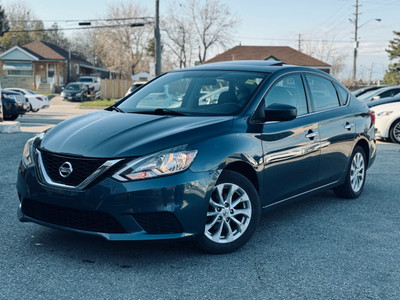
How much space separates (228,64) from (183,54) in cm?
5822

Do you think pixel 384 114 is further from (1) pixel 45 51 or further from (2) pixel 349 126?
(1) pixel 45 51

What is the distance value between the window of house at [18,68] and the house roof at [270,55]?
21.2 metres

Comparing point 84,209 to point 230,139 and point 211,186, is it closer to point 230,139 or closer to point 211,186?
point 211,186

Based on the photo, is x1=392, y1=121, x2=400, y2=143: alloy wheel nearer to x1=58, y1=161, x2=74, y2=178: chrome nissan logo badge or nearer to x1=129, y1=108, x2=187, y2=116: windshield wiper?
x1=129, y1=108, x2=187, y2=116: windshield wiper

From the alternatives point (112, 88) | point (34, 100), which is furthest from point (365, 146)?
point (112, 88)

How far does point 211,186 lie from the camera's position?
393cm

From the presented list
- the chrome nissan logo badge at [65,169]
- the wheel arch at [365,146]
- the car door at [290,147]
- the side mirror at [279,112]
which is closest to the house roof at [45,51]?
the wheel arch at [365,146]

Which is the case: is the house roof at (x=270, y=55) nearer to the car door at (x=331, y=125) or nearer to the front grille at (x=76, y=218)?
the car door at (x=331, y=125)

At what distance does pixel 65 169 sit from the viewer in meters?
3.82

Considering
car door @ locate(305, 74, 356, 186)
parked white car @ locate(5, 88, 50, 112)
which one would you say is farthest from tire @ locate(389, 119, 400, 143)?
parked white car @ locate(5, 88, 50, 112)

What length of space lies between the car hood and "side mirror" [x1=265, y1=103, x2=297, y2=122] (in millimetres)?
400

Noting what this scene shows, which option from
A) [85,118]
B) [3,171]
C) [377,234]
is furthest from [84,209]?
[3,171]

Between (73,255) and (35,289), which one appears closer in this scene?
(35,289)

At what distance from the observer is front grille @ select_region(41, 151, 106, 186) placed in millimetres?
3738
